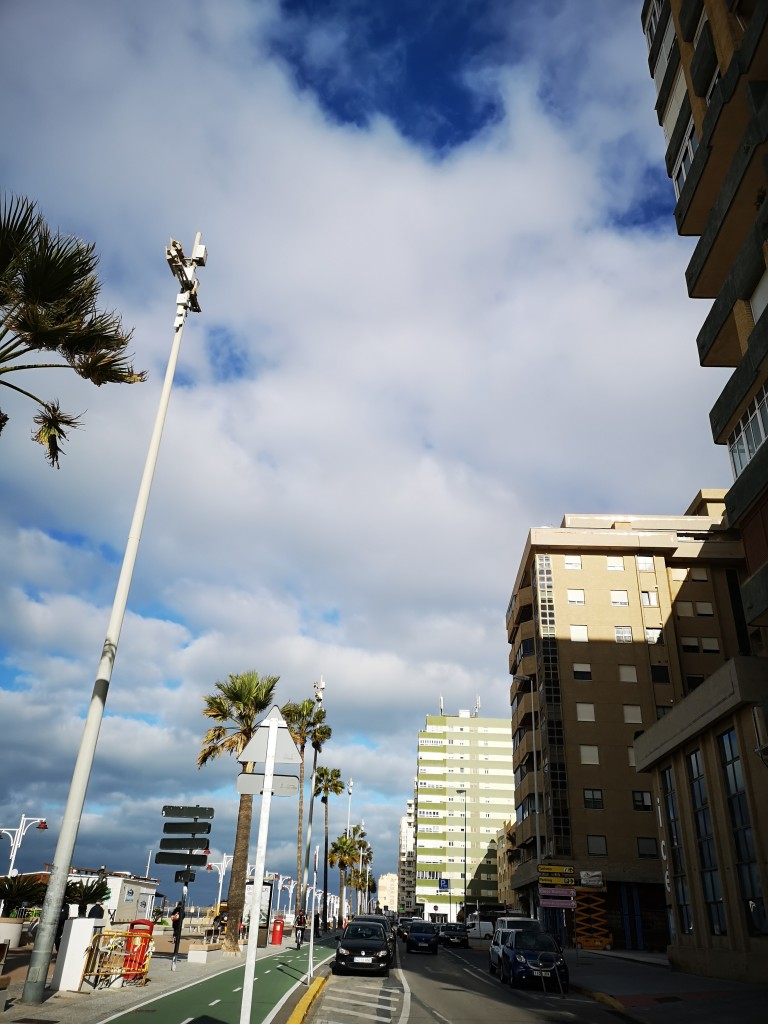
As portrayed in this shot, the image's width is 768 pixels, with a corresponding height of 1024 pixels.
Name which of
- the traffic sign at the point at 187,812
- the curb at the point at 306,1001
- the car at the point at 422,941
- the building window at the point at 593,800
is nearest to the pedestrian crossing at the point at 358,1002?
the curb at the point at 306,1001

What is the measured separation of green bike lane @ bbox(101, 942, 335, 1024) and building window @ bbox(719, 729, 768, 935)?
39.0 ft

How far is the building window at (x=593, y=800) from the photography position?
156 feet

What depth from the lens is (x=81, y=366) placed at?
36.0 feet

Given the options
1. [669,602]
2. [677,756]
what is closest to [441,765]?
[669,602]

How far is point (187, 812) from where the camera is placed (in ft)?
62.8

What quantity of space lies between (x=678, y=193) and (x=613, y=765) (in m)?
36.4

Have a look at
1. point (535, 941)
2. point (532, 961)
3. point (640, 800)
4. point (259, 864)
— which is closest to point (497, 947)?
point (535, 941)

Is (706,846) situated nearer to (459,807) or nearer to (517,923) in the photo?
(517,923)

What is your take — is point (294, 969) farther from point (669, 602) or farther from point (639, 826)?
point (669, 602)

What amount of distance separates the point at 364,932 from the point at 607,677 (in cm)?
3423

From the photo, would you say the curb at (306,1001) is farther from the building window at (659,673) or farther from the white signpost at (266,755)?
the building window at (659,673)

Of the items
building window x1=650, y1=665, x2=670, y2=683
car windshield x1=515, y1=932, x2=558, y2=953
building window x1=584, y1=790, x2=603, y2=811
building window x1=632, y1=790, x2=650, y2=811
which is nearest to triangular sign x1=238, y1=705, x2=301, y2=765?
car windshield x1=515, y1=932, x2=558, y2=953

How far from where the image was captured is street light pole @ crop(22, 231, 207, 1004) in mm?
10023

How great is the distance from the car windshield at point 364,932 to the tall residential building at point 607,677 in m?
24.1
